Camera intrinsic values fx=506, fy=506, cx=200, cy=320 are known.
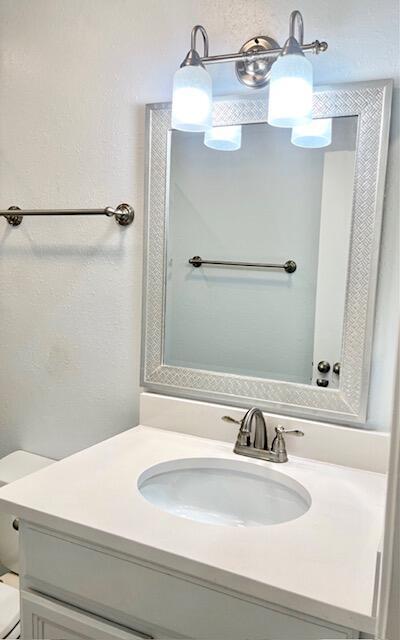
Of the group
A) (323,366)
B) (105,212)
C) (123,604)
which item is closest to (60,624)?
(123,604)

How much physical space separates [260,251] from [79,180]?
61 cm

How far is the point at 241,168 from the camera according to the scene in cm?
128

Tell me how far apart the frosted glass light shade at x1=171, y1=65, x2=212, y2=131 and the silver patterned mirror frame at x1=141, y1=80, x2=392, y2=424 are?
7 cm

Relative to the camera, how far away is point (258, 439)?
1.22m

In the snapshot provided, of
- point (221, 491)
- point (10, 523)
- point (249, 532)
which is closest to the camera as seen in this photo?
point (249, 532)

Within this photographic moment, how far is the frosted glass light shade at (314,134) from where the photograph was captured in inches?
45.8

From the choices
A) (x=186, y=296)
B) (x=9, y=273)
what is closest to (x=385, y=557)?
(x=186, y=296)

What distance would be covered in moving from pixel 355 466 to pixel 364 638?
18.3 inches

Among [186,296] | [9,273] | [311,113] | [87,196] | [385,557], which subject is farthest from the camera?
[9,273]

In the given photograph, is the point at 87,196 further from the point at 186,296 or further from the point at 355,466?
the point at 355,466

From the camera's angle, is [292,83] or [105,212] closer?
[292,83]

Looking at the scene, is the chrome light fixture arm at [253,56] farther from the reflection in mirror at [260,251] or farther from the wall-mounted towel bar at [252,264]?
the wall-mounted towel bar at [252,264]

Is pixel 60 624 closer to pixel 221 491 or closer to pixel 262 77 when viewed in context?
pixel 221 491

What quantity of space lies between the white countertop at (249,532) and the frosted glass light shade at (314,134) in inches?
29.5
